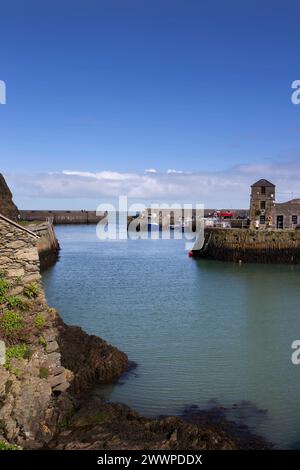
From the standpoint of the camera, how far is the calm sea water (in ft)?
48.9

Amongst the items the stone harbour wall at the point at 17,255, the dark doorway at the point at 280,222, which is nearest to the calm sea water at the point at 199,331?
the stone harbour wall at the point at 17,255

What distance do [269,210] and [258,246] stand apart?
25.6 feet

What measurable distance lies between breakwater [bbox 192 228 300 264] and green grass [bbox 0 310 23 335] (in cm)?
4195

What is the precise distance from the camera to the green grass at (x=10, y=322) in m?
13.2

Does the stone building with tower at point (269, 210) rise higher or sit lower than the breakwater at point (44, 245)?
higher

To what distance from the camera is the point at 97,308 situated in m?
28.1

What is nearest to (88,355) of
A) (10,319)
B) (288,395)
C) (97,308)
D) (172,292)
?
(10,319)

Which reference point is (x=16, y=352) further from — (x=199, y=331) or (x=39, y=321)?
(x=199, y=331)

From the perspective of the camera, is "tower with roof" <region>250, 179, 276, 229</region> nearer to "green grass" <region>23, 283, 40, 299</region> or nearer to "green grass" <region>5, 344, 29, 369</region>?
"green grass" <region>23, 283, 40, 299</region>

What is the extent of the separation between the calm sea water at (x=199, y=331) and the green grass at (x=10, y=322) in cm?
375

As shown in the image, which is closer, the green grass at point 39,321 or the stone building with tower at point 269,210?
the green grass at point 39,321

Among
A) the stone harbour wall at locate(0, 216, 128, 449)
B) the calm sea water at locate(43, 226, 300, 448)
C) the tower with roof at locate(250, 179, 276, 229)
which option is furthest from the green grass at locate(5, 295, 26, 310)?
the tower with roof at locate(250, 179, 276, 229)

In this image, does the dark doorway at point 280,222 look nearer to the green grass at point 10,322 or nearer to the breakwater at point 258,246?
the breakwater at point 258,246
